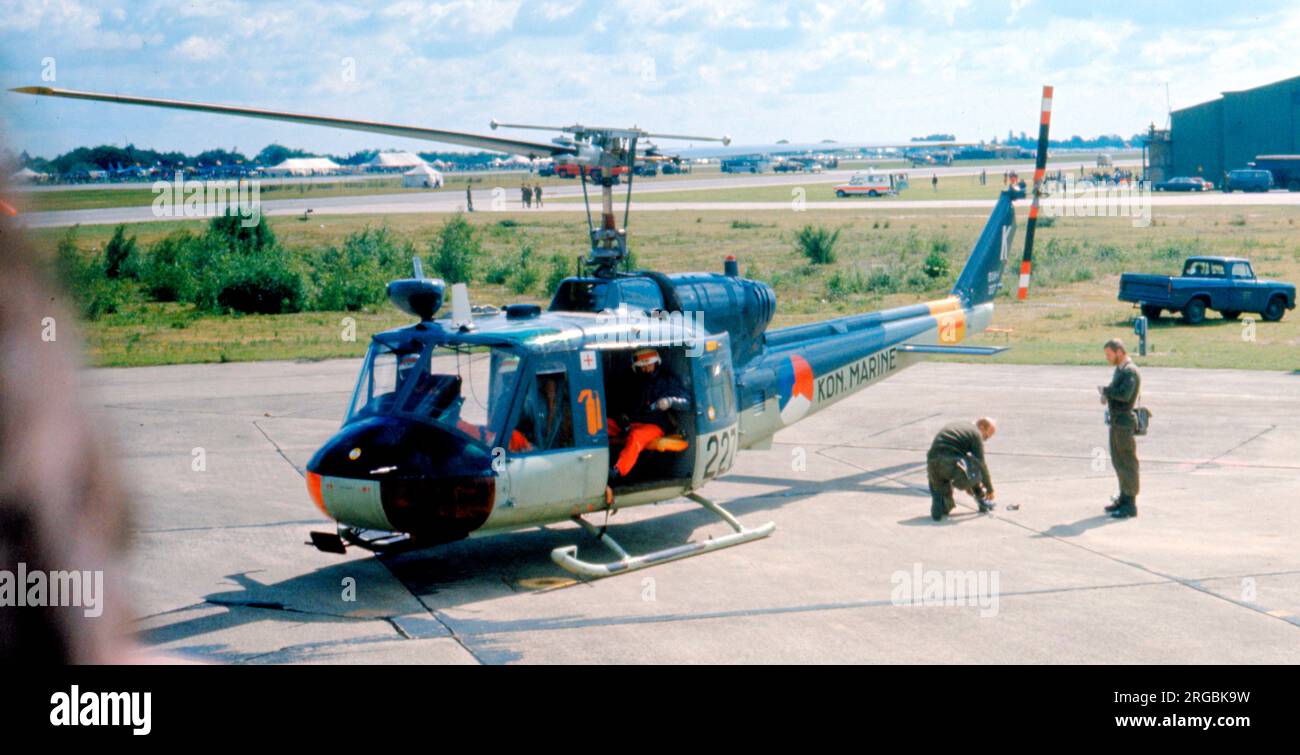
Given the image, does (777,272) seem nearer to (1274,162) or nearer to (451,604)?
(451,604)

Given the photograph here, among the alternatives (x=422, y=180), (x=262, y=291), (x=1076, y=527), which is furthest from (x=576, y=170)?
(x=422, y=180)

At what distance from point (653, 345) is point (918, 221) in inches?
2296

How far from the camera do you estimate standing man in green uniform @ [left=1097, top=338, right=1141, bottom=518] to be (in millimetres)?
13148

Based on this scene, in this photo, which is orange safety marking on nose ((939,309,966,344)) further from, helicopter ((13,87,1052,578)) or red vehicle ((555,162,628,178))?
red vehicle ((555,162,628,178))

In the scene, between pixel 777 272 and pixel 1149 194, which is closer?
pixel 777 272

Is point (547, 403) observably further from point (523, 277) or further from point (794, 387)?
point (523, 277)

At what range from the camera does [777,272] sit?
43.0m

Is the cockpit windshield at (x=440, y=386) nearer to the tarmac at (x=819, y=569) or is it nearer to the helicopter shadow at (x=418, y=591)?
the helicopter shadow at (x=418, y=591)

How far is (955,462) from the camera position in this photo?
43.4 feet

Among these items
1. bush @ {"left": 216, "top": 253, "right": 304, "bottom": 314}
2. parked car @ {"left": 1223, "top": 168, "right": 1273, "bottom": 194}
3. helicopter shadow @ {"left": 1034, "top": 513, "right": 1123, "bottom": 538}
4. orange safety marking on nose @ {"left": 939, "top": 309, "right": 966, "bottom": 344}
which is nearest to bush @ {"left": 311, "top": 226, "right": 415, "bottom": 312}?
Result: bush @ {"left": 216, "top": 253, "right": 304, "bottom": 314}

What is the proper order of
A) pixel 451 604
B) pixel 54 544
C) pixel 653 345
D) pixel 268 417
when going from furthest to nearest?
pixel 268 417 < pixel 653 345 < pixel 451 604 < pixel 54 544

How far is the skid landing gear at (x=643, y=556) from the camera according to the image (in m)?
10.5

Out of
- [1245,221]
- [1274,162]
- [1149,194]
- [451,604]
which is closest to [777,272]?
[1245,221]

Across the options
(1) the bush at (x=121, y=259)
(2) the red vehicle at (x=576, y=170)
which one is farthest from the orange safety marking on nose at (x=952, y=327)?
(1) the bush at (x=121, y=259)
